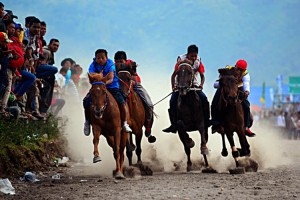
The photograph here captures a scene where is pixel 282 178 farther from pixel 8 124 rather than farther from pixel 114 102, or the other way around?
pixel 8 124

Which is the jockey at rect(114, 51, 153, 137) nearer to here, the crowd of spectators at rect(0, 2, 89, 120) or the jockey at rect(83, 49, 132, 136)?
the crowd of spectators at rect(0, 2, 89, 120)

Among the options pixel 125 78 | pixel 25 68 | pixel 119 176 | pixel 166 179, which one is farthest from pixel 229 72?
pixel 25 68

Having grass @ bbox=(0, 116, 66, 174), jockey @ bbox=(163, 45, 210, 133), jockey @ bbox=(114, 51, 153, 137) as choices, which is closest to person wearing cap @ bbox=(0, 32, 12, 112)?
grass @ bbox=(0, 116, 66, 174)

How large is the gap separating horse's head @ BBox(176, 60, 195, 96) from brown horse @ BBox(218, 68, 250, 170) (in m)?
0.70

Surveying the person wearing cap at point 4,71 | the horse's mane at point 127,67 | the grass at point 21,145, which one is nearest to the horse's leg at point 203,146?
the horse's mane at point 127,67

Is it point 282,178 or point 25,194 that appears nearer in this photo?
point 25,194

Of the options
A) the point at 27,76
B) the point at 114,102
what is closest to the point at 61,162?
the point at 27,76

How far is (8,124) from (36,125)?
11.6 feet

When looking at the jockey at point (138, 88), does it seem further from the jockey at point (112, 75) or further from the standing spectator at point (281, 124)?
the standing spectator at point (281, 124)

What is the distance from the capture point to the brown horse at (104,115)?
14.9 m

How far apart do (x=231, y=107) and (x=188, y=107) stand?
1021mm

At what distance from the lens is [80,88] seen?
2655cm

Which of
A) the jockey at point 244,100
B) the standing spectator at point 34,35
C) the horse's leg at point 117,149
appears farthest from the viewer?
the standing spectator at point 34,35

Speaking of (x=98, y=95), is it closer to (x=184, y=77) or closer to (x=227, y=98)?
(x=184, y=77)
